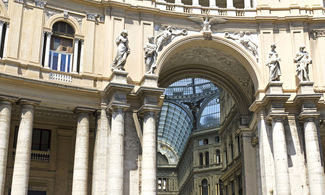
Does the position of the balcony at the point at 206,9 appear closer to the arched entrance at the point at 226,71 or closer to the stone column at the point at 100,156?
the arched entrance at the point at 226,71

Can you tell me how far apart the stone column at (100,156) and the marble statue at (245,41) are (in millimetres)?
10617

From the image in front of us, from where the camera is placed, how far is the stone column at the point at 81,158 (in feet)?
86.9

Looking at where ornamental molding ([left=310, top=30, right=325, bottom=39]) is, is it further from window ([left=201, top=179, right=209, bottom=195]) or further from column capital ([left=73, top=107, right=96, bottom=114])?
window ([left=201, top=179, right=209, bottom=195])

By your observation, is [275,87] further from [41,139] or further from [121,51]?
[41,139]

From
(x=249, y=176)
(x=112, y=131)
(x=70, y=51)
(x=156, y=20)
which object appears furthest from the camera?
(x=249, y=176)

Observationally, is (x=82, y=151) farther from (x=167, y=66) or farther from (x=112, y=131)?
(x=167, y=66)

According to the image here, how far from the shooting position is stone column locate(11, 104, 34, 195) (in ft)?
81.7

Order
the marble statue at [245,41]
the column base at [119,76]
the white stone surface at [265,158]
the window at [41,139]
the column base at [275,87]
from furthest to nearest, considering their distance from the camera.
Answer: the marble statue at [245,41] < the window at [41,139] < the column base at [275,87] < the white stone surface at [265,158] < the column base at [119,76]

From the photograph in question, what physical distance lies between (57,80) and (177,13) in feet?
31.8

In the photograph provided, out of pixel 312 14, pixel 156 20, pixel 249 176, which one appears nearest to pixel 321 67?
pixel 312 14

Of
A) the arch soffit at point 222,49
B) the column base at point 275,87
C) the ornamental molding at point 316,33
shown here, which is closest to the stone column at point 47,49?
the arch soffit at point 222,49

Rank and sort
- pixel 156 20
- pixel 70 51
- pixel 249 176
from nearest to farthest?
pixel 70 51 → pixel 156 20 → pixel 249 176

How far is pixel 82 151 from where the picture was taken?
27.2 metres

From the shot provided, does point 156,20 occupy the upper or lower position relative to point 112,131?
upper
